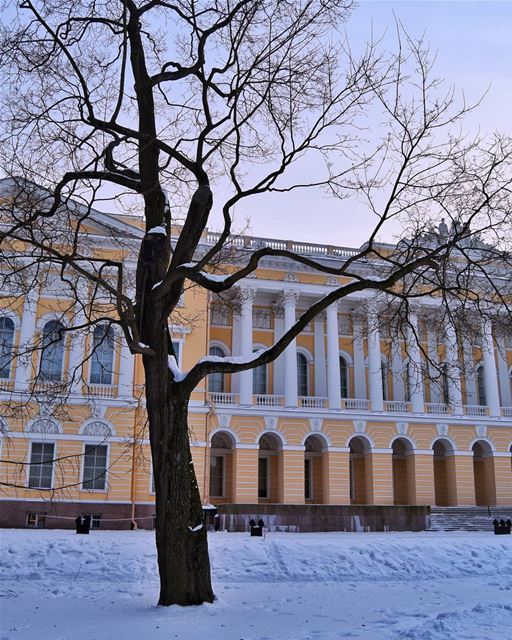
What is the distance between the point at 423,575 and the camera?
526 inches

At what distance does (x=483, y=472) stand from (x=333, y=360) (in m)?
10.5

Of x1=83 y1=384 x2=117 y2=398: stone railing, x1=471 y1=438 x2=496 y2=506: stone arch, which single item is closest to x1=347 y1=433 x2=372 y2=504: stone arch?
x1=471 y1=438 x2=496 y2=506: stone arch

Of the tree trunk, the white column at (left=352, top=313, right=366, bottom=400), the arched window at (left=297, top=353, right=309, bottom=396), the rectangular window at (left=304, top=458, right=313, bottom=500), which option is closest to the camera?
the tree trunk

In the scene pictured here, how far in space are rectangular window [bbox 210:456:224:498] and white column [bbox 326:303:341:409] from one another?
6.14 m

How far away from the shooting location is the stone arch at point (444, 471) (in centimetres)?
3456

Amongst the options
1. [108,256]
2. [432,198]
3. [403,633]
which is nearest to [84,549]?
[403,633]

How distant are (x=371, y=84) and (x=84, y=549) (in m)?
10.3

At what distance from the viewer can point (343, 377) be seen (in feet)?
123

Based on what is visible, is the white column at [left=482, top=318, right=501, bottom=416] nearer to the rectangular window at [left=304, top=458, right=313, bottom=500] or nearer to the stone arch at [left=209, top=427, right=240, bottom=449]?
the rectangular window at [left=304, top=458, right=313, bottom=500]

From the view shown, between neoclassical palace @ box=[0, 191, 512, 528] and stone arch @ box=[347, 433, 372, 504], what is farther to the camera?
stone arch @ box=[347, 433, 372, 504]

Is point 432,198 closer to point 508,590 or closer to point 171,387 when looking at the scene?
point 171,387

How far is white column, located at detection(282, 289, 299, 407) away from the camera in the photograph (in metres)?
33.3

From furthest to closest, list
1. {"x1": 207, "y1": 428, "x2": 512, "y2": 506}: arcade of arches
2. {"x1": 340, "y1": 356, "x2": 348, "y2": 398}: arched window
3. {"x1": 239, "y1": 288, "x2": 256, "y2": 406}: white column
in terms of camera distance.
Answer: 1. {"x1": 340, "y1": 356, "x2": 348, "y2": 398}: arched window
2. {"x1": 239, "y1": 288, "x2": 256, "y2": 406}: white column
3. {"x1": 207, "y1": 428, "x2": 512, "y2": 506}: arcade of arches

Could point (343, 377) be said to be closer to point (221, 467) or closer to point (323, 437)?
point (323, 437)
